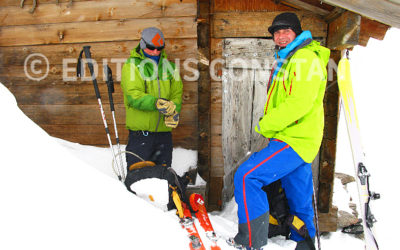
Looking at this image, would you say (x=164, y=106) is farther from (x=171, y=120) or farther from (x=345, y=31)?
(x=345, y=31)

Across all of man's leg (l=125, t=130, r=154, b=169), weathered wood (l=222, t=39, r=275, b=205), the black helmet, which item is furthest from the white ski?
man's leg (l=125, t=130, r=154, b=169)

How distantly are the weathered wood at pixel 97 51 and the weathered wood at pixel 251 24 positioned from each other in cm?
49

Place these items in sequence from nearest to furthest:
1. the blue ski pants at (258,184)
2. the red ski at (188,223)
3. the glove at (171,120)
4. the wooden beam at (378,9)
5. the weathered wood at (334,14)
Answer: the red ski at (188,223) → the blue ski pants at (258,184) → the wooden beam at (378,9) → the weathered wood at (334,14) → the glove at (171,120)

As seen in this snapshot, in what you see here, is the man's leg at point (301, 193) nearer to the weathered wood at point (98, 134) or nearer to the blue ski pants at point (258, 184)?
the blue ski pants at point (258, 184)

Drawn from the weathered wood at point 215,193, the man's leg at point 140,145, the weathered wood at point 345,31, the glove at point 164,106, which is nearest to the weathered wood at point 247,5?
the weathered wood at point 345,31

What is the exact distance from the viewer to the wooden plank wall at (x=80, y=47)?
402 cm

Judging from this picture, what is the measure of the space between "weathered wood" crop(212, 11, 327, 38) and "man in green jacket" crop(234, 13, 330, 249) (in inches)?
53.5

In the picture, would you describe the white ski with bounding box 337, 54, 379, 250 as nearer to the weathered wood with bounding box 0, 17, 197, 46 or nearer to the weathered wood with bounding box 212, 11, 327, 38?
the weathered wood with bounding box 212, 11, 327, 38

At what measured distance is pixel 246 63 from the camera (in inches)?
157

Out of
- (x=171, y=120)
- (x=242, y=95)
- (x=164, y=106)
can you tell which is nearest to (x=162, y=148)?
(x=171, y=120)

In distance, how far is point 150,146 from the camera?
11.4ft

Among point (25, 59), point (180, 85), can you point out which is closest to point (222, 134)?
point (180, 85)

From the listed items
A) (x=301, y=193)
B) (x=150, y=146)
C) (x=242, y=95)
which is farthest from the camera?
(x=242, y=95)

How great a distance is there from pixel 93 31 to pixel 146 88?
1745 mm
